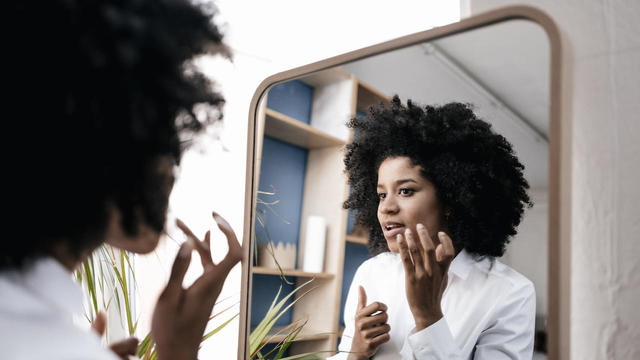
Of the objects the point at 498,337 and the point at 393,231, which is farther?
the point at 393,231

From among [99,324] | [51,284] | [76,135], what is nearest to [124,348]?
[99,324]

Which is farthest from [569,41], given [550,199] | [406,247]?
[406,247]

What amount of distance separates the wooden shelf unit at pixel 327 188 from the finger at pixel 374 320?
0.19 ft

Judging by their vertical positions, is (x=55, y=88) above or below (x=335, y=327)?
above

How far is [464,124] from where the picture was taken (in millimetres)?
751

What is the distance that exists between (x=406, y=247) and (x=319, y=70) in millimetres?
399

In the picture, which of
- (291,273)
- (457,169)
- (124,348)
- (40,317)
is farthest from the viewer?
(291,273)

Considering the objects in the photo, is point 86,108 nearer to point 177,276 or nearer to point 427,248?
point 177,276

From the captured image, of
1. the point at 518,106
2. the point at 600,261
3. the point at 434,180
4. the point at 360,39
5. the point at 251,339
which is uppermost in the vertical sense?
the point at 360,39

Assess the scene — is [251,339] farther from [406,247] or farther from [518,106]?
[518,106]

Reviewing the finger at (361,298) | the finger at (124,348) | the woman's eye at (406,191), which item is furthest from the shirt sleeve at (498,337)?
the finger at (124,348)

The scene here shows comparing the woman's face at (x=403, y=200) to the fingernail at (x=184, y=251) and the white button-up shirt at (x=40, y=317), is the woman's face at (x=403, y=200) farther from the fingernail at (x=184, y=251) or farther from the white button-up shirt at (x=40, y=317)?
the white button-up shirt at (x=40, y=317)

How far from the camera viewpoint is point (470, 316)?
2.37 ft

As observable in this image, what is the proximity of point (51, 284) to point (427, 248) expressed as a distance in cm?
53
